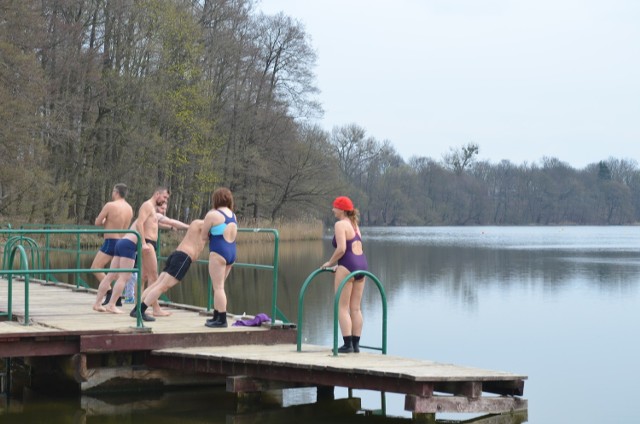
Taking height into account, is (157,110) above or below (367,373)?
above

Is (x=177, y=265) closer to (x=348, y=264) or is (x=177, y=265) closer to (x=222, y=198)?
(x=222, y=198)

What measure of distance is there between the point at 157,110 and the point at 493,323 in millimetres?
25860

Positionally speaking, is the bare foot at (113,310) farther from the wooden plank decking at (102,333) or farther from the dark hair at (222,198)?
the dark hair at (222,198)

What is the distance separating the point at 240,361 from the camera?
11.2 m

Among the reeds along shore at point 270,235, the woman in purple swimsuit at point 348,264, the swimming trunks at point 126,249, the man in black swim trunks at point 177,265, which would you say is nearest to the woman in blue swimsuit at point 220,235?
the man in black swim trunks at point 177,265

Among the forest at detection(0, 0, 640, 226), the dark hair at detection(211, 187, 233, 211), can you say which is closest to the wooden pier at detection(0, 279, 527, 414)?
the dark hair at detection(211, 187, 233, 211)

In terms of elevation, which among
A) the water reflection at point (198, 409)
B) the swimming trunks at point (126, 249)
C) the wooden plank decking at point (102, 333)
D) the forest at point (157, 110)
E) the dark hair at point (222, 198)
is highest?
the forest at point (157, 110)

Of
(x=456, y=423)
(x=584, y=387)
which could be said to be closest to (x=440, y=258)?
(x=584, y=387)

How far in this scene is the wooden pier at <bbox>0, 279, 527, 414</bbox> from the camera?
33.7 feet

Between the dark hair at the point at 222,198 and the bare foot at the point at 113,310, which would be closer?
the dark hair at the point at 222,198

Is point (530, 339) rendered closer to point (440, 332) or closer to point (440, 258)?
point (440, 332)

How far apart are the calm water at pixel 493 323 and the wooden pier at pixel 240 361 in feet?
1.59

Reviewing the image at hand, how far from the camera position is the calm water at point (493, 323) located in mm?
12539

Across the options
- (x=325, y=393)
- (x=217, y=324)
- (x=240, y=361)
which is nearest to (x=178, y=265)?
(x=217, y=324)
